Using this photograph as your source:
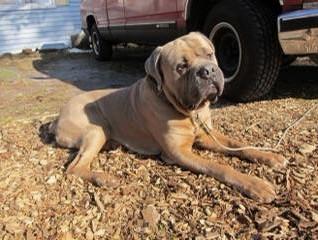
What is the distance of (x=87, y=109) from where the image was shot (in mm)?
4559

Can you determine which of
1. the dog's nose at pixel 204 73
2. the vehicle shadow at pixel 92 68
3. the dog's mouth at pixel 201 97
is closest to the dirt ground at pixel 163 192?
the dog's mouth at pixel 201 97

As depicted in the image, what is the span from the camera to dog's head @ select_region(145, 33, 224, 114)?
11.8 feet

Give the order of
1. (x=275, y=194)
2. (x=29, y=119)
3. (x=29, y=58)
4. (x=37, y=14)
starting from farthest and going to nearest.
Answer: (x=37, y=14)
(x=29, y=58)
(x=29, y=119)
(x=275, y=194)

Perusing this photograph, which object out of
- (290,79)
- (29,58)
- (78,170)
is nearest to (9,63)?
(29,58)

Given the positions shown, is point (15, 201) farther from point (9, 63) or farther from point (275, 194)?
point (9, 63)

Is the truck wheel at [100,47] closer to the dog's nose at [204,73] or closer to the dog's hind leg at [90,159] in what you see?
the dog's hind leg at [90,159]

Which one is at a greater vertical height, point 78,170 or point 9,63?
point 78,170

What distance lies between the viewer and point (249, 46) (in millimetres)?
5012

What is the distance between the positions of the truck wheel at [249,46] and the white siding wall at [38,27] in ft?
29.6

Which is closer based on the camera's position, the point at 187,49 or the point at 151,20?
the point at 187,49

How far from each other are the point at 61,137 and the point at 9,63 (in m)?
7.35

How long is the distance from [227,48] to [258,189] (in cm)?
258

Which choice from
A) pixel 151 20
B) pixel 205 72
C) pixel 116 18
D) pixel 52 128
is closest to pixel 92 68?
pixel 116 18

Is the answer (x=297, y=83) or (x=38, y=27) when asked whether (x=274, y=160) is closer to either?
(x=297, y=83)
